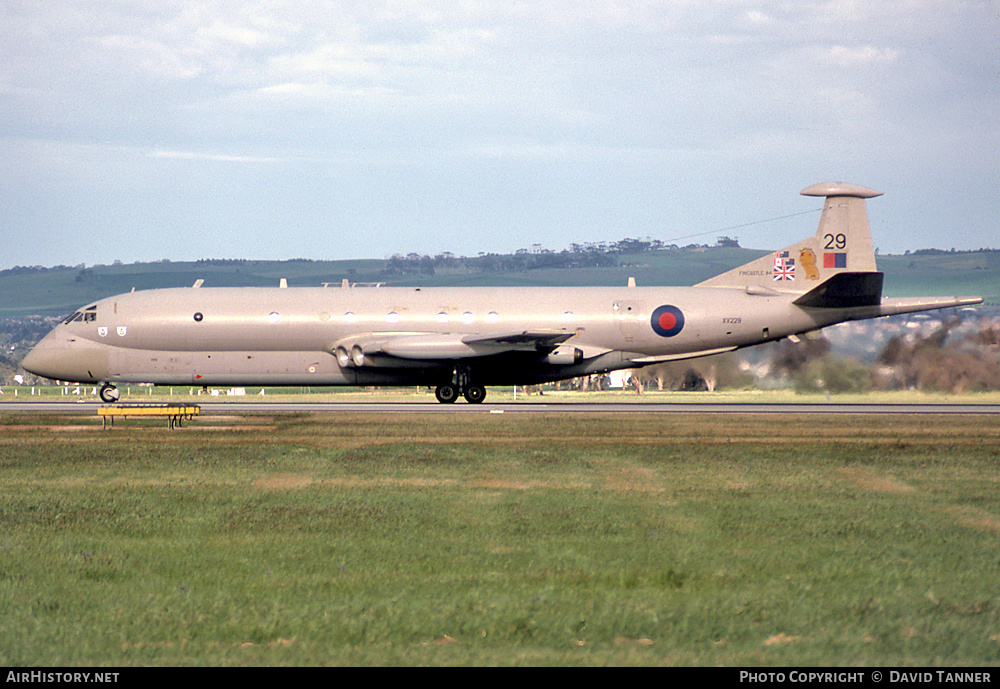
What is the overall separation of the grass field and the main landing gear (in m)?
18.0

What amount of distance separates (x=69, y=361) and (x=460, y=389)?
15.6 m

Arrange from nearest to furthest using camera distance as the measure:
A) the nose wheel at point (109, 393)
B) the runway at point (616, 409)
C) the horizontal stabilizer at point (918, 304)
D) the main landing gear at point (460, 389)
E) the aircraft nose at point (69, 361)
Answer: the runway at point (616, 409), the horizontal stabilizer at point (918, 304), the main landing gear at point (460, 389), the aircraft nose at point (69, 361), the nose wheel at point (109, 393)

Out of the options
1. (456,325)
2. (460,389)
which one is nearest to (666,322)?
(456,325)

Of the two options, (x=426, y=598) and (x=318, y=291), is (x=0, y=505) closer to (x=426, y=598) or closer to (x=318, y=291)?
(x=426, y=598)

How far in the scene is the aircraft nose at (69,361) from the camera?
40.5m

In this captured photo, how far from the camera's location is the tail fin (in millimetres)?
40812

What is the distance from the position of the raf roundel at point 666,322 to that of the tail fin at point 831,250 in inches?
134

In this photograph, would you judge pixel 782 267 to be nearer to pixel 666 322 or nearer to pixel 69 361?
pixel 666 322

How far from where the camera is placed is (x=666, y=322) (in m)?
39.6

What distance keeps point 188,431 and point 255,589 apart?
59.3ft
